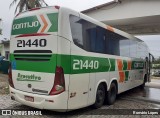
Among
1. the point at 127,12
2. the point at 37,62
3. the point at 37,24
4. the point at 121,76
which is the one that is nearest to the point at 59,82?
the point at 37,62

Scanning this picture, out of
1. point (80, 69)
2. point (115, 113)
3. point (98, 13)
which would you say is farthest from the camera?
point (98, 13)

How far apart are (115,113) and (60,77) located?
2600 millimetres

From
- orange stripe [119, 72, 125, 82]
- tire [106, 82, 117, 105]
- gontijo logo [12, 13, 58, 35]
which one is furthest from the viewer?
orange stripe [119, 72, 125, 82]

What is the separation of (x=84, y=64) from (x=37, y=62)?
140 centimetres

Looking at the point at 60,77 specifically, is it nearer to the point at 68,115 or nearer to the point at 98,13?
the point at 68,115

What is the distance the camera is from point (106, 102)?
30.1 ft

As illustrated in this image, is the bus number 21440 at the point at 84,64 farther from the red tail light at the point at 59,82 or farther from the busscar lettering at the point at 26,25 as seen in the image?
the busscar lettering at the point at 26,25

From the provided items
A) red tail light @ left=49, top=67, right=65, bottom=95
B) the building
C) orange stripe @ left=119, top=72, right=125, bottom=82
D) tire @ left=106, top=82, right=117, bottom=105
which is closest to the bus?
red tail light @ left=49, top=67, right=65, bottom=95

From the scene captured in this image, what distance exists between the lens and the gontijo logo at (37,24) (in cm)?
667

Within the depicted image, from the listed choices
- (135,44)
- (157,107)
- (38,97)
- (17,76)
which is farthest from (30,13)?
(135,44)

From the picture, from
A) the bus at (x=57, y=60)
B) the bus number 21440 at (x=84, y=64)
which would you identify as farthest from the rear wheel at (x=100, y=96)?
the bus number 21440 at (x=84, y=64)

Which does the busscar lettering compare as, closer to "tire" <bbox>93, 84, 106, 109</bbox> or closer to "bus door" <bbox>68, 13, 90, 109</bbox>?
"bus door" <bbox>68, 13, 90, 109</bbox>

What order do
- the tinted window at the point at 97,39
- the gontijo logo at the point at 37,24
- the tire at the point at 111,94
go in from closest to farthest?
the gontijo logo at the point at 37,24 < the tinted window at the point at 97,39 < the tire at the point at 111,94

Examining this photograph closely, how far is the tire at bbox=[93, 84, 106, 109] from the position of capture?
825 centimetres
